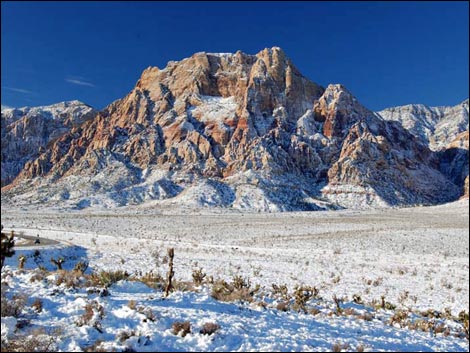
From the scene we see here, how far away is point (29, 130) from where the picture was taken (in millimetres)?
151250

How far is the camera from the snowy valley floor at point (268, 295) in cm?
771

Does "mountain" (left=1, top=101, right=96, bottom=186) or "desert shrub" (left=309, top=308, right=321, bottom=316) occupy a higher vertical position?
"mountain" (left=1, top=101, right=96, bottom=186)

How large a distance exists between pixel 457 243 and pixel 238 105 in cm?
8836

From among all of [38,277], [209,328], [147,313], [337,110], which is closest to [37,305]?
[147,313]

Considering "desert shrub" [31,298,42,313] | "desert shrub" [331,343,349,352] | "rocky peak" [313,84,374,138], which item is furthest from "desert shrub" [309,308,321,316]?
"rocky peak" [313,84,374,138]

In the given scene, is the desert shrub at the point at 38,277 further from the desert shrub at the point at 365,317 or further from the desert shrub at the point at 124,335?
the desert shrub at the point at 365,317

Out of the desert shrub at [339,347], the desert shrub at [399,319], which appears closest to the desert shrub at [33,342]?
the desert shrub at [339,347]

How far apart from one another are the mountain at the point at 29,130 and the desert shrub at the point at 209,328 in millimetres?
137368

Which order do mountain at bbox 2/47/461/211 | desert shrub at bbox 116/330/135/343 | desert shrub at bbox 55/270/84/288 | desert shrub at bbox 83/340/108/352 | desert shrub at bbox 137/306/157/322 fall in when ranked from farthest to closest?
mountain at bbox 2/47/461/211, desert shrub at bbox 55/270/84/288, desert shrub at bbox 137/306/157/322, desert shrub at bbox 116/330/135/343, desert shrub at bbox 83/340/108/352

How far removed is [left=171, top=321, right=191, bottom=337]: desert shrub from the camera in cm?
770

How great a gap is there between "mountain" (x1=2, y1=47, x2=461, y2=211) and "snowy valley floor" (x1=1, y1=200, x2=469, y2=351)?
4976 centimetres

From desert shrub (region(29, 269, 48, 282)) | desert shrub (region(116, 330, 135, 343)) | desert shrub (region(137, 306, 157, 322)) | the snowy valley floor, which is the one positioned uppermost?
desert shrub (region(29, 269, 48, 282))

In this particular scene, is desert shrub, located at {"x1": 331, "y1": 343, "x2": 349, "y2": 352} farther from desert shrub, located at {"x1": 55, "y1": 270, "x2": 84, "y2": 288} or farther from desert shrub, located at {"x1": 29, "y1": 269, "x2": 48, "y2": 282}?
desert shrub, located at {"x1": 29, "y1": 269, "x2": 48, "y2": 282}

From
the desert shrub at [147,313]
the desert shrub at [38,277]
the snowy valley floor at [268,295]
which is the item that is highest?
the desert shrub at [38,277]
